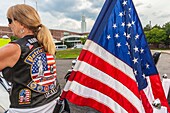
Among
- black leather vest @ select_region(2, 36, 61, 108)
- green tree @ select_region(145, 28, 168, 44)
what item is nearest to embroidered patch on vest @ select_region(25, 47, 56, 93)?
black leather vest @ select_region(2, 36, 61, 108)

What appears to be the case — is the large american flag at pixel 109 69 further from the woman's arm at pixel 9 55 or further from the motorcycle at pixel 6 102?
the woman's arm at pixel 9 55

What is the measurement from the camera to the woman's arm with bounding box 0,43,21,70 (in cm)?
140

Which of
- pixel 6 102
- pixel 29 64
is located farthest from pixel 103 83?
pixel 6 102

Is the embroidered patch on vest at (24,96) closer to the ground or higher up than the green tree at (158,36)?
higher up

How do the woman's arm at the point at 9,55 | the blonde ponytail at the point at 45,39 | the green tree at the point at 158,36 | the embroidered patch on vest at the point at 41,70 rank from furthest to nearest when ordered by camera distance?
the green tree at the point at 158,36 → the blonde ponytail at the point at 45,39 → the embroidered patch on vest at the point at 41,70 → the woman's arm at the point at 9,55

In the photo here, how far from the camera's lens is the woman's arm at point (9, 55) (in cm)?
140

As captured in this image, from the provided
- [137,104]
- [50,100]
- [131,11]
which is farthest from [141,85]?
[50,100]

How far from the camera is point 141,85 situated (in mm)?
1790

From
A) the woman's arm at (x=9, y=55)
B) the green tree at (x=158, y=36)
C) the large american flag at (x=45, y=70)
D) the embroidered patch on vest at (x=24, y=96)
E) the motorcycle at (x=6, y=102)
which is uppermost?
the woman's arm at (x=9, y=55)

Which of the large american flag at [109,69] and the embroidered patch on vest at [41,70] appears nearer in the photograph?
the embroidered patch on vest at [41,70]

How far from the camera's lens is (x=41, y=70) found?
5.07 feet

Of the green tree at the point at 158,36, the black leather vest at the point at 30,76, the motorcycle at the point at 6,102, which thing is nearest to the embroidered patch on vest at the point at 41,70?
the black leather vest at the point at 30,76

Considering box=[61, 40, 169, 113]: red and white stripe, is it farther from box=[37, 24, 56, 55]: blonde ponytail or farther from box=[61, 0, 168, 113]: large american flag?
box=[37, 24, 56, 55]: blonde ponytail

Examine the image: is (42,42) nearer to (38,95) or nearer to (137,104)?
(38,95)
